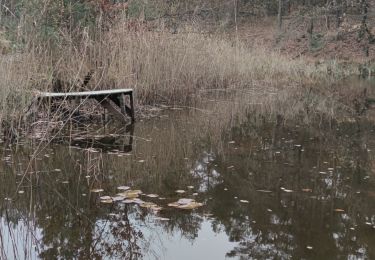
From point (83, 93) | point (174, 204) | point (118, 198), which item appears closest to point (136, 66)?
point (83, 93)

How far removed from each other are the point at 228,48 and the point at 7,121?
7625 millimetres

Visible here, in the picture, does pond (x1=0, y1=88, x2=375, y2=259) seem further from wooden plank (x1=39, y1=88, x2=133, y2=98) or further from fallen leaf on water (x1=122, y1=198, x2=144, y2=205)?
wooden plank (x1=39, y1=88, x2=133, y2=98)

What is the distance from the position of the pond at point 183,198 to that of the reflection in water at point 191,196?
11 mm

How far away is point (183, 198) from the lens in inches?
165

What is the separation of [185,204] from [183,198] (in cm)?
20

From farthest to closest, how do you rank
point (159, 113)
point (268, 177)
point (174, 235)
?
point (159, 113), point (268, 177), point (174, 235)

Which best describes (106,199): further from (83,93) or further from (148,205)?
(83,93)

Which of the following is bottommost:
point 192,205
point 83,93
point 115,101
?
point 192,205

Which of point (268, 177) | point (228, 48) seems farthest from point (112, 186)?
point (228, 48)

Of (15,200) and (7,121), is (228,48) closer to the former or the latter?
(7,121)

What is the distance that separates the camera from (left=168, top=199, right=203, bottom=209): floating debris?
3.94 meters

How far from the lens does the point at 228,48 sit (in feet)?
41.2

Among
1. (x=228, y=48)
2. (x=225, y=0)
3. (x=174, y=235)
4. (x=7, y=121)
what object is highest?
(x=225, y=0)

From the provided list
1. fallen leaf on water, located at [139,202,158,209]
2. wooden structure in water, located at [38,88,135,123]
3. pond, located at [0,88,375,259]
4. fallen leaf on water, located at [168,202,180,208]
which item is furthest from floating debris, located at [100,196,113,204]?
wooden structure in water, located at [38,88,135,123]
